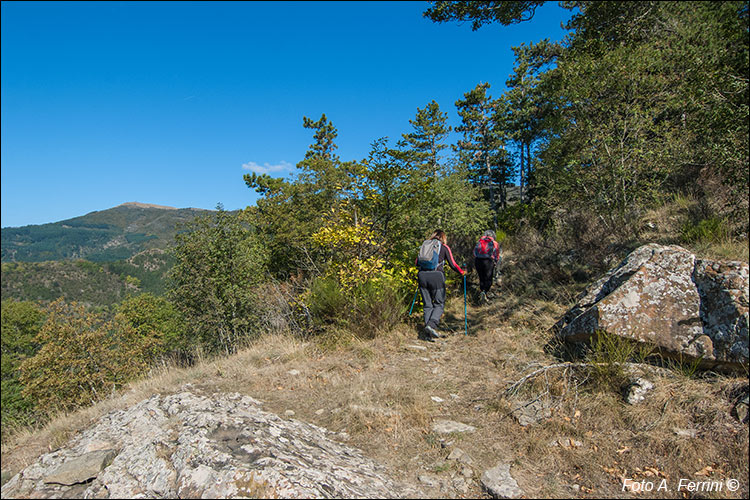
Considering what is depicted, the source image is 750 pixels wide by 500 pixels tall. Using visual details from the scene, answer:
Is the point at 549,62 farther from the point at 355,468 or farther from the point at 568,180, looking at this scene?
the point at 355,468

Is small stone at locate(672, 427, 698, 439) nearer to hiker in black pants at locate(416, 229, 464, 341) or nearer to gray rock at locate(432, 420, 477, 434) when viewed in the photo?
gray rock at locate(432, 420, 477, 434)

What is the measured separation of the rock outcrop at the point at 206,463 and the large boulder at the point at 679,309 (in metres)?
2.95

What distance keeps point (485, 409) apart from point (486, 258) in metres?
4.64

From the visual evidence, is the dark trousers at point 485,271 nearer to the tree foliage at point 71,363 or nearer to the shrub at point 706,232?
the shrub at point 706,232

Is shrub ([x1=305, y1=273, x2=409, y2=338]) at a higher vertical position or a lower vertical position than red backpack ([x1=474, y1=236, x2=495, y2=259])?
lower

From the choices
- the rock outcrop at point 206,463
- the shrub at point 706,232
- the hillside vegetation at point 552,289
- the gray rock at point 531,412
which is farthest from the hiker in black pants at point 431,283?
the shrub at point 706,232

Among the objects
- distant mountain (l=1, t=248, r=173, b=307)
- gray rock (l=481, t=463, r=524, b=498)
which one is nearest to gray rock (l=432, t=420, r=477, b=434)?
gray rock (l=481, t=463, r=524, b=498)

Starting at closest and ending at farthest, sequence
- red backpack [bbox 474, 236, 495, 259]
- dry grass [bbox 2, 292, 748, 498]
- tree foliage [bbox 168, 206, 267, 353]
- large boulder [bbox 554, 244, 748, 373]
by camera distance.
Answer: dry grass [bbox 2, 292, 748, 498], large boulder [bbox 554, 244, 748, 373], red backpack [bbox 474, 236, 495, 259], tree foliage [bbox 168, 206, 267, 353]

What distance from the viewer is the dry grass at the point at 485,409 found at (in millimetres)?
2613

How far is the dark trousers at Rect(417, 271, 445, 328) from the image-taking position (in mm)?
6145

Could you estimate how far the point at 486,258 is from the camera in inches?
310

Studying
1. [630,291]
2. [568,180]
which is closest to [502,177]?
[568,180]

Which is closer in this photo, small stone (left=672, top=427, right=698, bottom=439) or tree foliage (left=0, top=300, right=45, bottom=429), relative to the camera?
small stone (left=672, top=427, right=698, bottom=439)

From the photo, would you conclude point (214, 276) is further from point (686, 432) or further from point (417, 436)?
point (686, 432)
